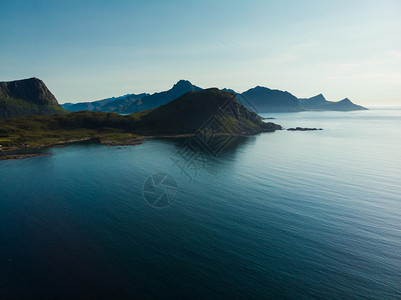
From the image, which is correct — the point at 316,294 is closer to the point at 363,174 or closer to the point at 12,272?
the point at 12,272

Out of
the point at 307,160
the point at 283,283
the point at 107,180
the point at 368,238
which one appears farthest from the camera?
the point at 307,160

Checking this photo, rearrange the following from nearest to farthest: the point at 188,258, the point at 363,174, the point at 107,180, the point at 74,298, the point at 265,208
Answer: the point at 74,298, the point at 188,258, the point at 265,208, the point at 107,180, the point at 363,174

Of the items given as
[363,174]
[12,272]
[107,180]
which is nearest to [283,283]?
[12,272]

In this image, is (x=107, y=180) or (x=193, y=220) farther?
(x=107, y=180)

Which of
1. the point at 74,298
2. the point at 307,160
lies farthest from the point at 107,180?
the point at 307,160

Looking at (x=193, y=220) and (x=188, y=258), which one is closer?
(x=188, y=258)

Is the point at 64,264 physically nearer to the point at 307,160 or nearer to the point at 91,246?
the point at 91,246
